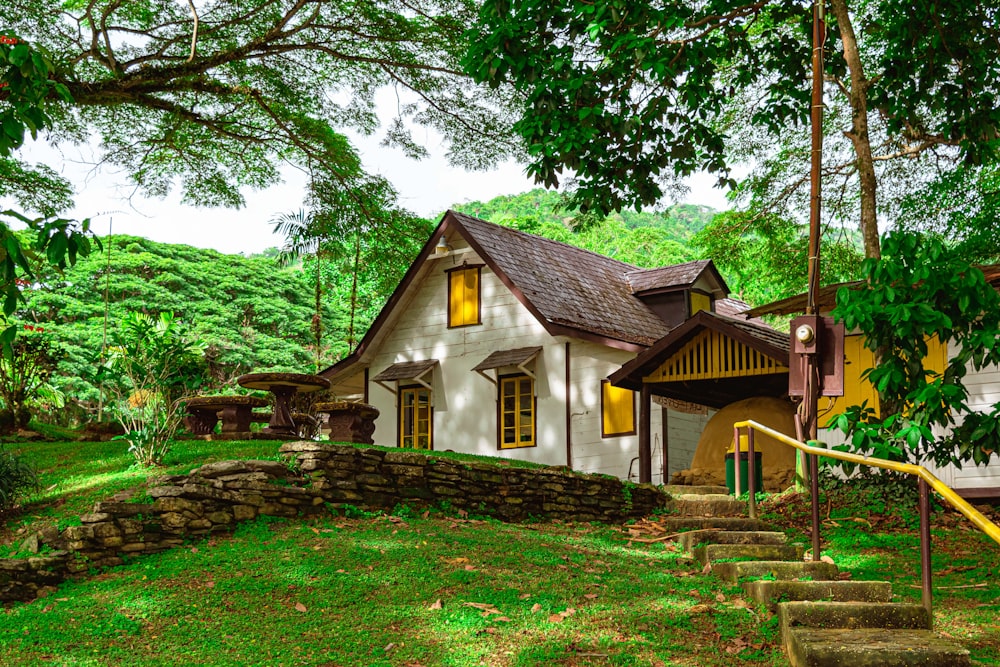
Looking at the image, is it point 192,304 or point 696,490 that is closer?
point 696,490

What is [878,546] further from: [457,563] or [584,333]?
[584,333]

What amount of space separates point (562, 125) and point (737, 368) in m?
6.06

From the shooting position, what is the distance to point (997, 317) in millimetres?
8117

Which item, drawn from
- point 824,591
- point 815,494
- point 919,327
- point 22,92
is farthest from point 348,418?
point 22,92

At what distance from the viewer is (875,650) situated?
6488mm

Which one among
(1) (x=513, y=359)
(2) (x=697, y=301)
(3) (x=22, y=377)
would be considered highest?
(2) (x=697, y=301)

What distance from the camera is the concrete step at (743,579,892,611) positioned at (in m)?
7.91

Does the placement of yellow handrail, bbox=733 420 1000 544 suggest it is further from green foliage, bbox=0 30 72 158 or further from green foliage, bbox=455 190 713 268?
green foliage, bbox=455 190 713 268

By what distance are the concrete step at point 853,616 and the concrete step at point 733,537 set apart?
322cm

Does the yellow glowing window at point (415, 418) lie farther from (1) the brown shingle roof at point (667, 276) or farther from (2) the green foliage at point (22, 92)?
(2) the green foliage at point (22, 92)

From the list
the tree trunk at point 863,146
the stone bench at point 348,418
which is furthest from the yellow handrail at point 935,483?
the stone bench at point 348,418

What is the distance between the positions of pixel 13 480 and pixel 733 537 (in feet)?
27.3

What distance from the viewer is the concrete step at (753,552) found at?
979cm

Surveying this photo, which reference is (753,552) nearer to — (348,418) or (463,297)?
(348,418)
